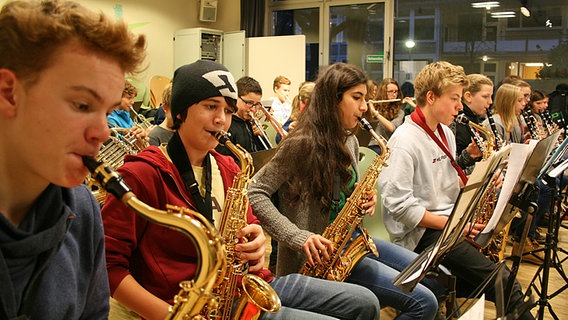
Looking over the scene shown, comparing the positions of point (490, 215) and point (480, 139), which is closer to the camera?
point (490, 215)

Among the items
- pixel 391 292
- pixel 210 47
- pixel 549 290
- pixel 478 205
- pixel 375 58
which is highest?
pixel 210 47

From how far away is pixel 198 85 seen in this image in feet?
Answer: 6.08

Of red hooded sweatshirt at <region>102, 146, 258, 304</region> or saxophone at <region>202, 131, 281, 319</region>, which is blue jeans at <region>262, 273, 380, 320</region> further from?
red hooded sweatshirt at <region>102, 146, 258, 304</region>

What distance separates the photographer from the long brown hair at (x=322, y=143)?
240 centimetres

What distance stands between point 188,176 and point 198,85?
34 centimetres

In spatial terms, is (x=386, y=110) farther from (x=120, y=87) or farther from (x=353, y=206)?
(x=120, y=87)

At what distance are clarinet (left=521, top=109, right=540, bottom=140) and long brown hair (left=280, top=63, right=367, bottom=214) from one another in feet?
11.6

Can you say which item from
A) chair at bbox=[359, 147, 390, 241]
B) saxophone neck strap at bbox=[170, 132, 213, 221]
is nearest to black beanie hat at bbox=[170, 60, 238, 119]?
saxophone neck strap at bbox=[170, 132, 213, 221]

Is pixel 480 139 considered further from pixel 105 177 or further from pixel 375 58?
pixel 375 58

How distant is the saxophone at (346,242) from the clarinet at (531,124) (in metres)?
3.54

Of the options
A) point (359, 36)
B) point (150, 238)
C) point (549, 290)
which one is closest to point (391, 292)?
point (150, 238)

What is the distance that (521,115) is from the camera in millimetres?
5789

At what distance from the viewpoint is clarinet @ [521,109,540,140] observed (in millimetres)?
5355

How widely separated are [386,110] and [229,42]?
12.0ft
